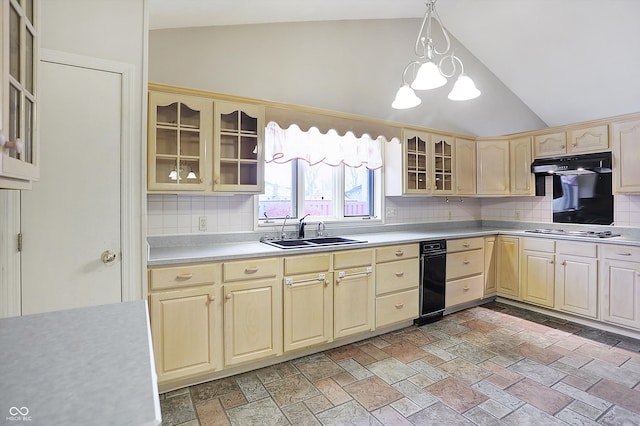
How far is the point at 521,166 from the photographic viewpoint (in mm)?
4059

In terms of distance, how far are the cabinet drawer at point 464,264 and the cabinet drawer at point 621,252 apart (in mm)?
1099

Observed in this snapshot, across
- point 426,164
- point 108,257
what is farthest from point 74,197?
point 426,164

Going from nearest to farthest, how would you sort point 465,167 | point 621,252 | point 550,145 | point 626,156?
1. point 621,252
2. point 626,156
3. point 550,145
4. point 465,167

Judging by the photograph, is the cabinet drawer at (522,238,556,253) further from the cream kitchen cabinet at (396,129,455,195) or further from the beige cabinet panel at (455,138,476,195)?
the cream kitchen cabinet at (396,129,455,195)

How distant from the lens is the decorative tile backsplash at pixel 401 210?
2.68m

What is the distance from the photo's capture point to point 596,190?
12.1 ft

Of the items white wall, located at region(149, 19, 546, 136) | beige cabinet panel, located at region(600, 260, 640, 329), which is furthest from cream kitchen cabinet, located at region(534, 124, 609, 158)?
beige cabinet panel, located at region(600, 260, 640, 329)

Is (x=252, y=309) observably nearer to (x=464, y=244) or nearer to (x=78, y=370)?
(x=78, y=370)

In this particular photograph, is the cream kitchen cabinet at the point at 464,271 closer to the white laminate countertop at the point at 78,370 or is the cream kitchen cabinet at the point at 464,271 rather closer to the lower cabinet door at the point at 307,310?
the lower cabinet door at the point at 307,310

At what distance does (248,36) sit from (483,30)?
245 cm

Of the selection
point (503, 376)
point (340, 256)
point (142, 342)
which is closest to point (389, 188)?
point (340, 256)

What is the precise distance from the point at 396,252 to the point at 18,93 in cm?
282

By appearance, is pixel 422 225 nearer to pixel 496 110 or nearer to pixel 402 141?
pixel 402 141

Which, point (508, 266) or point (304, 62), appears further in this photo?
point (508, 266)
